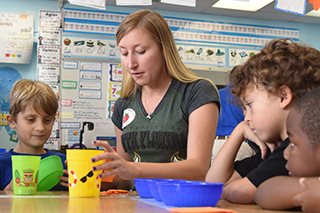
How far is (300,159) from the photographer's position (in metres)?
0.80

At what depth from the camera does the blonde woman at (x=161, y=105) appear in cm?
127

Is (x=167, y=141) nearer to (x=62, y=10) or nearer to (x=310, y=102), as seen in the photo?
(x=310, y=102)

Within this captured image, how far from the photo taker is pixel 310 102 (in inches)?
31.1

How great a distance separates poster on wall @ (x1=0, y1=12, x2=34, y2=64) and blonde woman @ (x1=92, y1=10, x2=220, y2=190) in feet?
10.3

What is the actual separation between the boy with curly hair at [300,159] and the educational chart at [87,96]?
3.50 metres

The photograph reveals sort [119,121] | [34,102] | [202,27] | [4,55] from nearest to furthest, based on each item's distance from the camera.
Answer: [119,121] < [34,102] < [4,55] < [202,27]

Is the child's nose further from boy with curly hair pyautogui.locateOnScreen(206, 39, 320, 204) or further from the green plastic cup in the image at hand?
boy with curly hair pyautogui.locateOnScreen(206, 39, 320, 204)

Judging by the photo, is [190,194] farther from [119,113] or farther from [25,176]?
[119,113]

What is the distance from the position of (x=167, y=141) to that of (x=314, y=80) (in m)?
0.53

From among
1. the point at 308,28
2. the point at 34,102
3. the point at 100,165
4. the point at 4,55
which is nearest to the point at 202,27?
the point at 308,28

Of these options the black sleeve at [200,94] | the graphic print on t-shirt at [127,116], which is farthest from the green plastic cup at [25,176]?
the black sleeve at [200,94]

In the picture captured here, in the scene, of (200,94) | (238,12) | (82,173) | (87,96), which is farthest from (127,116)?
(238,12)

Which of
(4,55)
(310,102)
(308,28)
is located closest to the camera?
(310,102)

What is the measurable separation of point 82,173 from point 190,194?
0.34 metres
